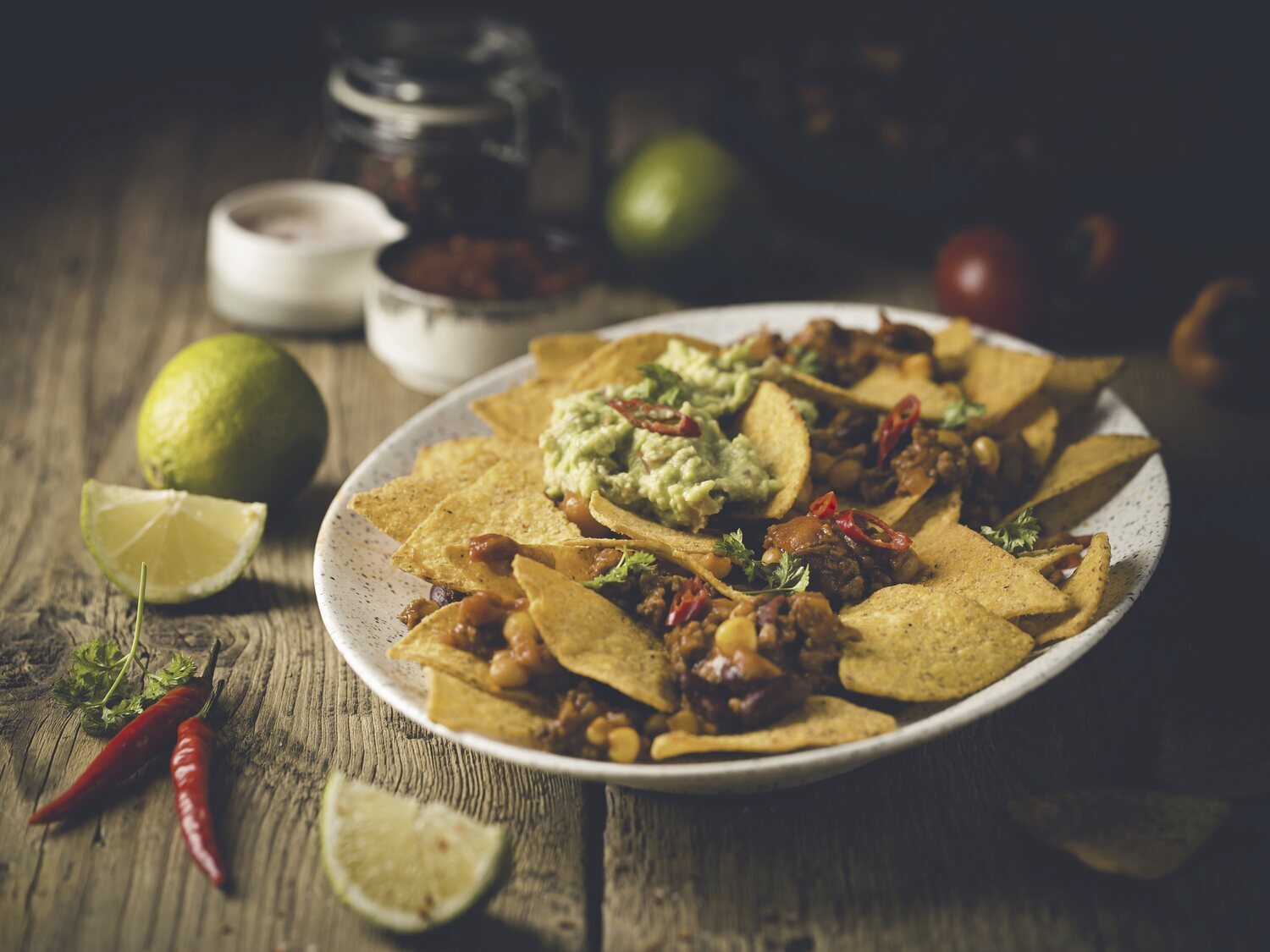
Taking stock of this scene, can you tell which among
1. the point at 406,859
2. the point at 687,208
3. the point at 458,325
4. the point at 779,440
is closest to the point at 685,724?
the point at 406,859

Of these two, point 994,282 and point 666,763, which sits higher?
point 994,282

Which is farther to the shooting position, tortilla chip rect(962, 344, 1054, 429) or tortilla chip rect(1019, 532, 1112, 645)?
tortilla chip rect(962, 344, 1054, 429)

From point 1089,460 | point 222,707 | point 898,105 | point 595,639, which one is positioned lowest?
point 222,707

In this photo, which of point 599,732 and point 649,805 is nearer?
point 599,732

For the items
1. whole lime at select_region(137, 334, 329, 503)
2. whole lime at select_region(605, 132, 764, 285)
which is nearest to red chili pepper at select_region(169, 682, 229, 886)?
whole lime at select_region(137, 334, 329, 503)

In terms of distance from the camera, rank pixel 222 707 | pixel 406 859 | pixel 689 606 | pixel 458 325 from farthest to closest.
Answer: pixel 458 325, pixel 222 707, pixel 689 606, pixel 406 859

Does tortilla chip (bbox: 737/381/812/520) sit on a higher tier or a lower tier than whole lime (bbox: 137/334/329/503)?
higher

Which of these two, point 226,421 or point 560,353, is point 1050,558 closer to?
point 560,353

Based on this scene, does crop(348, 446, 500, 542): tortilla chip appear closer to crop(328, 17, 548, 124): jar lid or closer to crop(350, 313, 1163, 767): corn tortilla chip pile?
crop(350, 313, 1163, 767): corn tortilla chip pile
